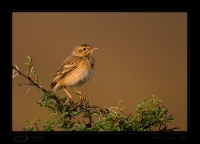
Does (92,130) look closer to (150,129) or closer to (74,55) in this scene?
(150,129)

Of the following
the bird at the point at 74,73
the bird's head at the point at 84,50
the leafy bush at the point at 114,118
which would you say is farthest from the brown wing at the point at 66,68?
the leafy bush at the point at 114,118

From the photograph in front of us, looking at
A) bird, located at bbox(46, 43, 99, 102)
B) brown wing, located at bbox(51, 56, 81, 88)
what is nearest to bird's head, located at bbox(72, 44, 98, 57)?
bird, located at bbox(46, 43, 99, 102)

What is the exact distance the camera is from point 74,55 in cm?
768

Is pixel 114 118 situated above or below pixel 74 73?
below

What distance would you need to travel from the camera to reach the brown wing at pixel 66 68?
22.8 ft

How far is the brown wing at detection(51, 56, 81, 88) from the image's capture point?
6.95 metres

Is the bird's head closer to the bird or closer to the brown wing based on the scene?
the bird

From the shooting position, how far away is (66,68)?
7141 mm

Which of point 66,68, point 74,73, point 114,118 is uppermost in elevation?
point 66,68

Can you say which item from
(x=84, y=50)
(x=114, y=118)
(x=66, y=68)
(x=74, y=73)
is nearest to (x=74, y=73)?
(x=74, y=73)

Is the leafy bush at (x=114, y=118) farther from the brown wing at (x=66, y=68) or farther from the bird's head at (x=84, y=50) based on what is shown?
the bird's head at (x=84, y=50)

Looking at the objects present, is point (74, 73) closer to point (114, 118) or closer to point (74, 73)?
point (74, 73)

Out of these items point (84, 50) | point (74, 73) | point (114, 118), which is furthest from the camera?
point (84, 50)

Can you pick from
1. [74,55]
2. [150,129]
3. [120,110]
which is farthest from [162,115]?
[74,55]
